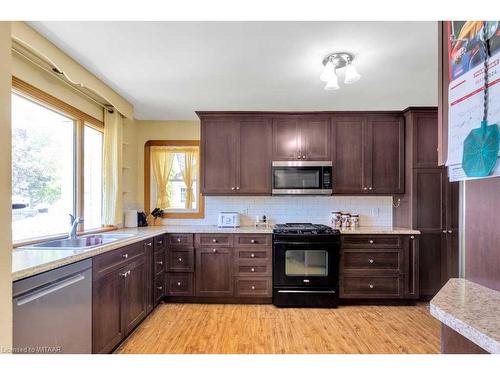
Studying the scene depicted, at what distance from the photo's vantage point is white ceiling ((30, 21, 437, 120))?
1.82m

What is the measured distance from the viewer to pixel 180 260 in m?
3.19

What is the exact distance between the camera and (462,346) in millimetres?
832

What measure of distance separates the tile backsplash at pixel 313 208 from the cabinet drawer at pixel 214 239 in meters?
0.60

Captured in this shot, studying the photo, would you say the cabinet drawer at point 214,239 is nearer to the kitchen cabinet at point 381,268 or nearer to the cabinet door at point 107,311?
the cabinet door at point 107,311

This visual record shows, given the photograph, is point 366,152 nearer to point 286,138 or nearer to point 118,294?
point 286,138

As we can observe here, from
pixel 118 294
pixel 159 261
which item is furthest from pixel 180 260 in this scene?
pixel 118 294

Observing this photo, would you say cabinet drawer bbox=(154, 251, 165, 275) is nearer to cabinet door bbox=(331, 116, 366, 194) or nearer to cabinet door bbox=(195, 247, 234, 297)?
cabinet door bbox=(195, 247, 234, 297)

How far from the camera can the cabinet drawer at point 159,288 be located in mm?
2987

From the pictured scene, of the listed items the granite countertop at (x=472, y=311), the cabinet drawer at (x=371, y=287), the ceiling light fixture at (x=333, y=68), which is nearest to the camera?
the granite countertop at (x=472, y=311)

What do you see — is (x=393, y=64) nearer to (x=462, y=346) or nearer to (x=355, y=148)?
(x=355, y=148)

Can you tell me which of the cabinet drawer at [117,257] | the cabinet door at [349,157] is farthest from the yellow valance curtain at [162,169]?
the cabinet door at [349,157]

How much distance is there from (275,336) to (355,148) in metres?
2.40
